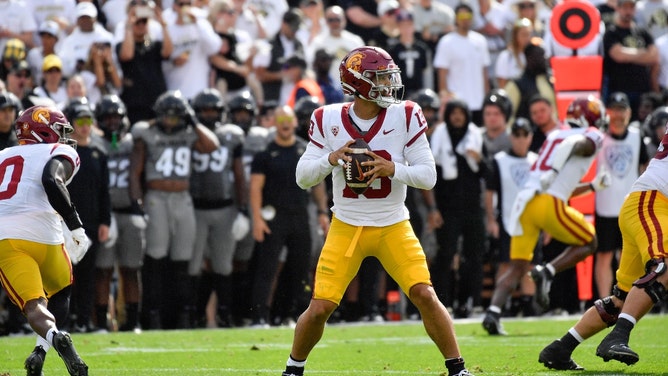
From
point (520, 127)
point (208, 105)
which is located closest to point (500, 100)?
point (520, 127)

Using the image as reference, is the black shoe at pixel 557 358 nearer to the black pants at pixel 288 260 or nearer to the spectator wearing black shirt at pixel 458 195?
the black pants at pixel 288 260

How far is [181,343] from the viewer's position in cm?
1052

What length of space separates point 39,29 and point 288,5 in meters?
4.36

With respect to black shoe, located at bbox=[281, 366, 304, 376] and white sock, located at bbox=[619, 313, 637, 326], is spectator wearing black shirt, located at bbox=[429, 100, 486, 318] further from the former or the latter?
black shoe, located at bbox=[281, 366, 304, 376]

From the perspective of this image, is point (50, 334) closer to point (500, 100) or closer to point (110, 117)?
point (110, 117)

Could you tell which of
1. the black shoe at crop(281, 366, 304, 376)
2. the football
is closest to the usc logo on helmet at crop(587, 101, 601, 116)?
the football

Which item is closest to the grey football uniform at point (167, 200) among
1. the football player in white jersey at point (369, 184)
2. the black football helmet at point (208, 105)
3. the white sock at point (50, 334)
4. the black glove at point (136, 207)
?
the black glove at point (136, 207)

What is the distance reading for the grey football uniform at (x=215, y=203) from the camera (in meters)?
12.7

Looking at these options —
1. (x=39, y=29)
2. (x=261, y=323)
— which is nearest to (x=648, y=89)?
(x=261, y=323)

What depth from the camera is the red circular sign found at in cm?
1355

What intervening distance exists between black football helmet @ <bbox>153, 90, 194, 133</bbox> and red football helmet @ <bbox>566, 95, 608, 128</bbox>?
360cm

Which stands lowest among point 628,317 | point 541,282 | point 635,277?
point 541,282

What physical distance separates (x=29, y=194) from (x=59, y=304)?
2.39ft

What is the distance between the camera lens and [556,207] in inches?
439
